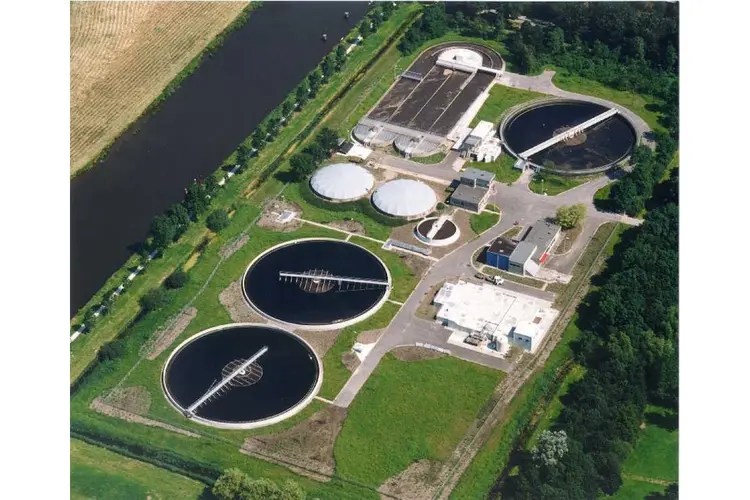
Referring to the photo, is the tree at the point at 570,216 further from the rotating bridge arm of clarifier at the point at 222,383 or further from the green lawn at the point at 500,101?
the rotating bridge arm of clarifier at the point at 222,383

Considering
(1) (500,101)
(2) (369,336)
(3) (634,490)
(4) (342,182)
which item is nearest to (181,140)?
(4) (342,182)

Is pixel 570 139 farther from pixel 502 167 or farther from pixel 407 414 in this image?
pixel 407 414

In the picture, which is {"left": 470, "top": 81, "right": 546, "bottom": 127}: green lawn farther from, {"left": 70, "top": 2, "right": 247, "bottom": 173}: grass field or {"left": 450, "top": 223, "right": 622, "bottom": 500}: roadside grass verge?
{"left": 70, "top": 2, "right": 247, "bottom": 173}: grass field

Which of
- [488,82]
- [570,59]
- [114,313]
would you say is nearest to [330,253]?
[114,313]

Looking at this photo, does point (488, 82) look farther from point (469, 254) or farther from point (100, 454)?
point (100, 454)

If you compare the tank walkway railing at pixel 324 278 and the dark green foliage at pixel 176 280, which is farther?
the dark green foliage at pixel 176 280

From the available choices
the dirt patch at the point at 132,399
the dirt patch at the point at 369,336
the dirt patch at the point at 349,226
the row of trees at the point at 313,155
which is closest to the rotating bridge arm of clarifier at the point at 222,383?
the dirt patch at the point at 132,399

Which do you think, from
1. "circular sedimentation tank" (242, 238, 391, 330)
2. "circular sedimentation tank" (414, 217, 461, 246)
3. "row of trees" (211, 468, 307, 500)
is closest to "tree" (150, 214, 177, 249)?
"circular sedimentation tank" (242, 238, 391, 330)
